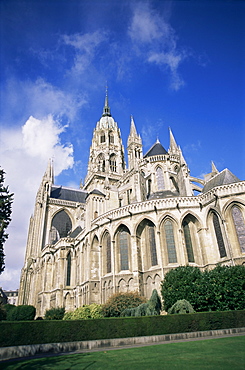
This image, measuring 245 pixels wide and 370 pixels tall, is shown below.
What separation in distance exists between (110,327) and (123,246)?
49.6 feet

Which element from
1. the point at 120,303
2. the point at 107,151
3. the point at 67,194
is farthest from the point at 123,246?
the point at 107,151

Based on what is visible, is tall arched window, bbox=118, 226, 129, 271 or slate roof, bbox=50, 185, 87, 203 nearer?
tall arched window, bbox=118, 226, 129, 271

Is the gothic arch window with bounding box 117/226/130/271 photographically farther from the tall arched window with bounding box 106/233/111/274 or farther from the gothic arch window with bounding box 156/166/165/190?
the gothic arch window with bounding box 156/166/165/190

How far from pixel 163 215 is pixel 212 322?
12907 millimetres

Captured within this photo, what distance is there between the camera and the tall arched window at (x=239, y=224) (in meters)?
22.7

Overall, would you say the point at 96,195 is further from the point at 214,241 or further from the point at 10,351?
the point at 10,351

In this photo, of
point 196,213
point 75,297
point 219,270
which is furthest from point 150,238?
point 75,297

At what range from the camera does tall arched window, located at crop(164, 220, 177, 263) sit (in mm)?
25431

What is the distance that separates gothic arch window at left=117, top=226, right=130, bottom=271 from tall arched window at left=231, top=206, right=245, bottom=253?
10.9 m

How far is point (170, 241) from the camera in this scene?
85.4 ft

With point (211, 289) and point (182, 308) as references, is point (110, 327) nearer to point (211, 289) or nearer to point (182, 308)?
point (182, 308)

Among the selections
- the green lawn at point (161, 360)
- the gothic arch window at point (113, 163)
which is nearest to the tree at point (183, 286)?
the green lawn at point (161, 360)

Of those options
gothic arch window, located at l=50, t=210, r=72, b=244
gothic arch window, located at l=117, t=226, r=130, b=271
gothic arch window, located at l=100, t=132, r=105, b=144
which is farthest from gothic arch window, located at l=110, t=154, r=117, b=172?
gothic arch window, located at l=117, t=226, r=130, b=271

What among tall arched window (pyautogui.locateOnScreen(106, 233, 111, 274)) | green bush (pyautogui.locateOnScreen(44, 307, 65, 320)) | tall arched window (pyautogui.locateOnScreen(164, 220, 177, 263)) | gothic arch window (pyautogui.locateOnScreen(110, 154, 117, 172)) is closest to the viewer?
tall arched window (pyautogui.locateOnScreen(164, 220, 177, 263))
